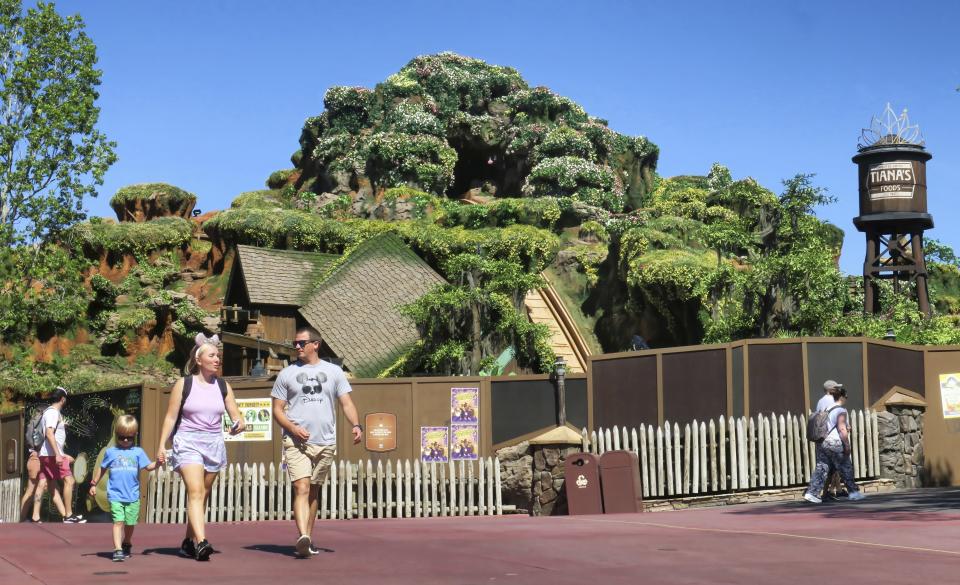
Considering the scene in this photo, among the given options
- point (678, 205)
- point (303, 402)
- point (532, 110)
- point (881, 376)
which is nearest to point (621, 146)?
point (532, 110)

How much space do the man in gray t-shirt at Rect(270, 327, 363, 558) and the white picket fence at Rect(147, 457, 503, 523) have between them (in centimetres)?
994

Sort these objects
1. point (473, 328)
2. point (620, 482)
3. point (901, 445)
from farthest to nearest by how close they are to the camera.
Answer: point (473, 328) < point (901, 445) < point (620, 482)

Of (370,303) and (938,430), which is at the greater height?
(370,303)

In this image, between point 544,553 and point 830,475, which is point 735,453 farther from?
point 544,553

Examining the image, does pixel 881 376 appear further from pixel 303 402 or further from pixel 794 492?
pixel 303 402

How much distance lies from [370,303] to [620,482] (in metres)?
22.5

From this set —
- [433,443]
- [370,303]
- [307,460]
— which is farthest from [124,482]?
[370,303]

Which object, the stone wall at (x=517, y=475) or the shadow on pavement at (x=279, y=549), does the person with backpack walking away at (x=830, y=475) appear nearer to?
the stone wall at (x=517, y=475)

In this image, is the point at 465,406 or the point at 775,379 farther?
the point at 465,406

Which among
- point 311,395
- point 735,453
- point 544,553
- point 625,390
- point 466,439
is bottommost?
point 544,553

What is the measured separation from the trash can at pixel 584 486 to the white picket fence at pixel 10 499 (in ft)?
35.4

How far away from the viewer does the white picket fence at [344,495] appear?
19.6m

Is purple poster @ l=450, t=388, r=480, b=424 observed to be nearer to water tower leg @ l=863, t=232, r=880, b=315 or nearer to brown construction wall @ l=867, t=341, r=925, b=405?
brown construction wall @ l=867, t=341, r=925, b=405

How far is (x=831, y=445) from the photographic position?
16.1m
